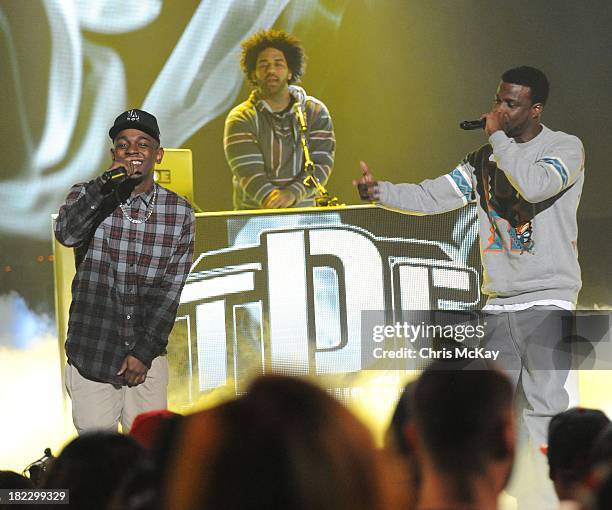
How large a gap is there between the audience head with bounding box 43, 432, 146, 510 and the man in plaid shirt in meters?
1.83

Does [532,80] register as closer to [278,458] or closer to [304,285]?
[304,285]

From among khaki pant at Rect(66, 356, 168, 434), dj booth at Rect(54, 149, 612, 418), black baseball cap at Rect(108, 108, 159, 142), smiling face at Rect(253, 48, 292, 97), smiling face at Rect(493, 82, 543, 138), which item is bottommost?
khaki pant at Rect(66, 356, 168, 434)

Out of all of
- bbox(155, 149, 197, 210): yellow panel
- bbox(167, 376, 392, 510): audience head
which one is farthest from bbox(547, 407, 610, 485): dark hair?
bbox(155, 149, 197, 210): yellow panel

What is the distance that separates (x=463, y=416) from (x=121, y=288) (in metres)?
2.40

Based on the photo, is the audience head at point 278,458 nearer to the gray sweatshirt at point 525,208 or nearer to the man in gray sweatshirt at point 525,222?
the man in gray sweatshirt at point 525,222

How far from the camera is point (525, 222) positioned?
4.59 meters

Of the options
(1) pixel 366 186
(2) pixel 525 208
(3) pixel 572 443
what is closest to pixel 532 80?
(2) pixel 525 208

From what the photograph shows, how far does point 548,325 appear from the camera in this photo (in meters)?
4.39

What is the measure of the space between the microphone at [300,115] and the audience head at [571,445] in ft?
11.2

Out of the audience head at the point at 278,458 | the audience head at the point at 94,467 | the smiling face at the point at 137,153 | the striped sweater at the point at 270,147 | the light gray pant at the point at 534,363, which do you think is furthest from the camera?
the striped sweater at the point at 270,147

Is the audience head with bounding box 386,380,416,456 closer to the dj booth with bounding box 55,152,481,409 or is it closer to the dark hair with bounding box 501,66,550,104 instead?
the dj booth with bounding box 55,152,481,409

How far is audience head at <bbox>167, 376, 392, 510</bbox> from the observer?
0.97m

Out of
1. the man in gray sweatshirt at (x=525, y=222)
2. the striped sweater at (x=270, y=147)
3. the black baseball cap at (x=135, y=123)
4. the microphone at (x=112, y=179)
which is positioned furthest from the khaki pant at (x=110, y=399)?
the striped sweater at (x=270, y=147)

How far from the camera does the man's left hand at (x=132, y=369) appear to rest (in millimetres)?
3796
